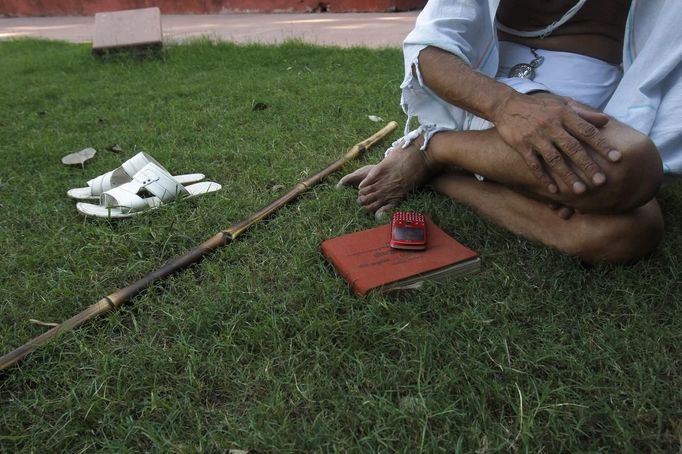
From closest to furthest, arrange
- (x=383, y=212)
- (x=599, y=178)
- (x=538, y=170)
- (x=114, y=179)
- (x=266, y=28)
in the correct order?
(x=599, y=178) → (x=538, y=170) → (x=383, y=212) → (x=114, y=179) → (x=266, y=28)

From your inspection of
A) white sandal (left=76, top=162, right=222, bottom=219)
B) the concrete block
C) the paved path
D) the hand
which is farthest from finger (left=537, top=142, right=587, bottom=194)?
the concrete block

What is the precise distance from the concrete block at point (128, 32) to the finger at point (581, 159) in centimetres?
420

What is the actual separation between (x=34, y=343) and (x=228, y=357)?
0.47 meters

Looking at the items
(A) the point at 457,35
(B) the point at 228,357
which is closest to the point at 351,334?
(B) the point at 228,357

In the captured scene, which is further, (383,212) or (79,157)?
(79,157)

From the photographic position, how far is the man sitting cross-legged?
1.31m

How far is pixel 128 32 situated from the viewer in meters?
4.90

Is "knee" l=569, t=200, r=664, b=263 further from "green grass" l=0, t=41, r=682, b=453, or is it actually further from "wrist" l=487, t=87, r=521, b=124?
"wrist" l=487, t=87, r=521, b=124

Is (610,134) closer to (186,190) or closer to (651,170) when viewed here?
(651,170)

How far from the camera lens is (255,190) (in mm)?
2166

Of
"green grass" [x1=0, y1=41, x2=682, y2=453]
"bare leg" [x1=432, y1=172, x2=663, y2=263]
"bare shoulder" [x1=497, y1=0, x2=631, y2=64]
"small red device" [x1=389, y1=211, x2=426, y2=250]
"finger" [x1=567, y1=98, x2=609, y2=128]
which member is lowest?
"green grass" [x1=0, y1=41, x2=682, y2=453]

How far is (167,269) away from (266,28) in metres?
5.83

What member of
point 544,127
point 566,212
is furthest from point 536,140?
point 566,212

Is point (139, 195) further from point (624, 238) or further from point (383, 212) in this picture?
point (624, 238)
